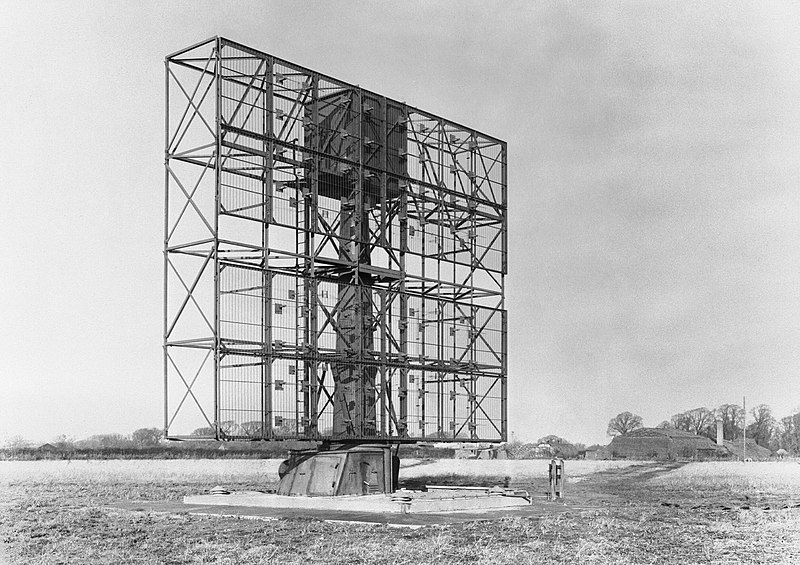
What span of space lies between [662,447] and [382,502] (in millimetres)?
81068

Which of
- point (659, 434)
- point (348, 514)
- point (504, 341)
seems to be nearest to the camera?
point (348, 514)

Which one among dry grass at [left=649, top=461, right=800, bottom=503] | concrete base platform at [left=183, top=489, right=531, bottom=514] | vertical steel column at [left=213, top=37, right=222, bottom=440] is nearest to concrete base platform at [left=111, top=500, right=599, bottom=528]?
concrete base platform at [left=183, top=489, right=531, bottom=514]

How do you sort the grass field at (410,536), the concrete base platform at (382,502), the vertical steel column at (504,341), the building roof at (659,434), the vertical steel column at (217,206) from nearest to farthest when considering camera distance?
the grass field at (410,536)
the vertical steel column at (217,206)
the concrete base platform at (382,502)
the vertical steel column at (504,341)
the building roof at (659,434)

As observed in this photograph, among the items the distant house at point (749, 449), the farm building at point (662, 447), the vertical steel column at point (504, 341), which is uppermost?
the vertical steel column at point (504, 341)

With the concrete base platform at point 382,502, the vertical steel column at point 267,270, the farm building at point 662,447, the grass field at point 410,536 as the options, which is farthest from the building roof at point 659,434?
the vertical steel column at point 267,270

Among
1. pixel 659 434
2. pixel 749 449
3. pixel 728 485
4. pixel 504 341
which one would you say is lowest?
pixel 749 449

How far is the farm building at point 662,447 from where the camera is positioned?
101 metres

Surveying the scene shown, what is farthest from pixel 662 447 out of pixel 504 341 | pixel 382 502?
pixel 382 502

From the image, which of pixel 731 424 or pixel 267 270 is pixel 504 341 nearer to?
pixel 267 270

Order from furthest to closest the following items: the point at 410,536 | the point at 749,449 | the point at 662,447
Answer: the point at 749,449
the point at 662,447
the point at 410,536

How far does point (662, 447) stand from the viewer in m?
104

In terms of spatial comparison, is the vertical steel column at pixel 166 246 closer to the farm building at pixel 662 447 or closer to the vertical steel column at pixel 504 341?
the vertical steel column at pixel 504 341

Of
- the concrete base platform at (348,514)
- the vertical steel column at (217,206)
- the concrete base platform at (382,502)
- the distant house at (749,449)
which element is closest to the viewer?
the concrete base platform at (348,514)

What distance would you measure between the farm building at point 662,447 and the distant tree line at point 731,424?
2983cm
